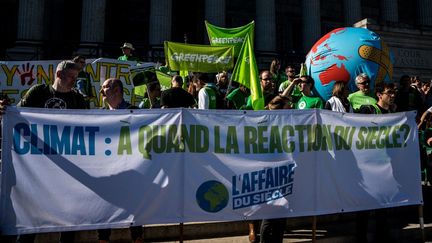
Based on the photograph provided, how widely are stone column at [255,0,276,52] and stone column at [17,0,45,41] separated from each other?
12.5 m

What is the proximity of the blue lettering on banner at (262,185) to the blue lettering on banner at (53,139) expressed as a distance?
1.58 meters

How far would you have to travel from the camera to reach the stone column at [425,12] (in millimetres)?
29578

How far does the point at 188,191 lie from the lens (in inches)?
164

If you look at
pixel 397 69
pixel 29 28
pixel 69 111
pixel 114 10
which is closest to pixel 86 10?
pixel 29 28

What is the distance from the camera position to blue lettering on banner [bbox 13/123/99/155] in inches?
150

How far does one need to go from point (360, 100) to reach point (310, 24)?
2180 cm

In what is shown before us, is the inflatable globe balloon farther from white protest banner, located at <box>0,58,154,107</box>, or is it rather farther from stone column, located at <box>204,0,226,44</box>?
stone column, located at <box>204,0,226,44</box>

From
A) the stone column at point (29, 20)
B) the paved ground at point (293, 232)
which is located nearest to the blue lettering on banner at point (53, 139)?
the paved ground at point (293, 232)

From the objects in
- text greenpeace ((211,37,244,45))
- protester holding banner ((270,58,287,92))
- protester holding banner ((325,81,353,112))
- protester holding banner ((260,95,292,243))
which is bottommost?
protester holding banner ((260,95,292,243))

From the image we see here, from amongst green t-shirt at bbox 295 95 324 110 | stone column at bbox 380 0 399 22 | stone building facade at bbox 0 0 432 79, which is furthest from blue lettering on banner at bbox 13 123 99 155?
stone column at bbox 380 0 399 22

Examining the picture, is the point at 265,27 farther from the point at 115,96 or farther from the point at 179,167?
the point at 179,167

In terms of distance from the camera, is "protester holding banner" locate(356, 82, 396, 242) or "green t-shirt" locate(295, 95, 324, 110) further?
"green t-shirt" locate(295, 95, 324, 110)

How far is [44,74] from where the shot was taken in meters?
10.2

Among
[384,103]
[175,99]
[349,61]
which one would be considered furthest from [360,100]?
[175,99]
